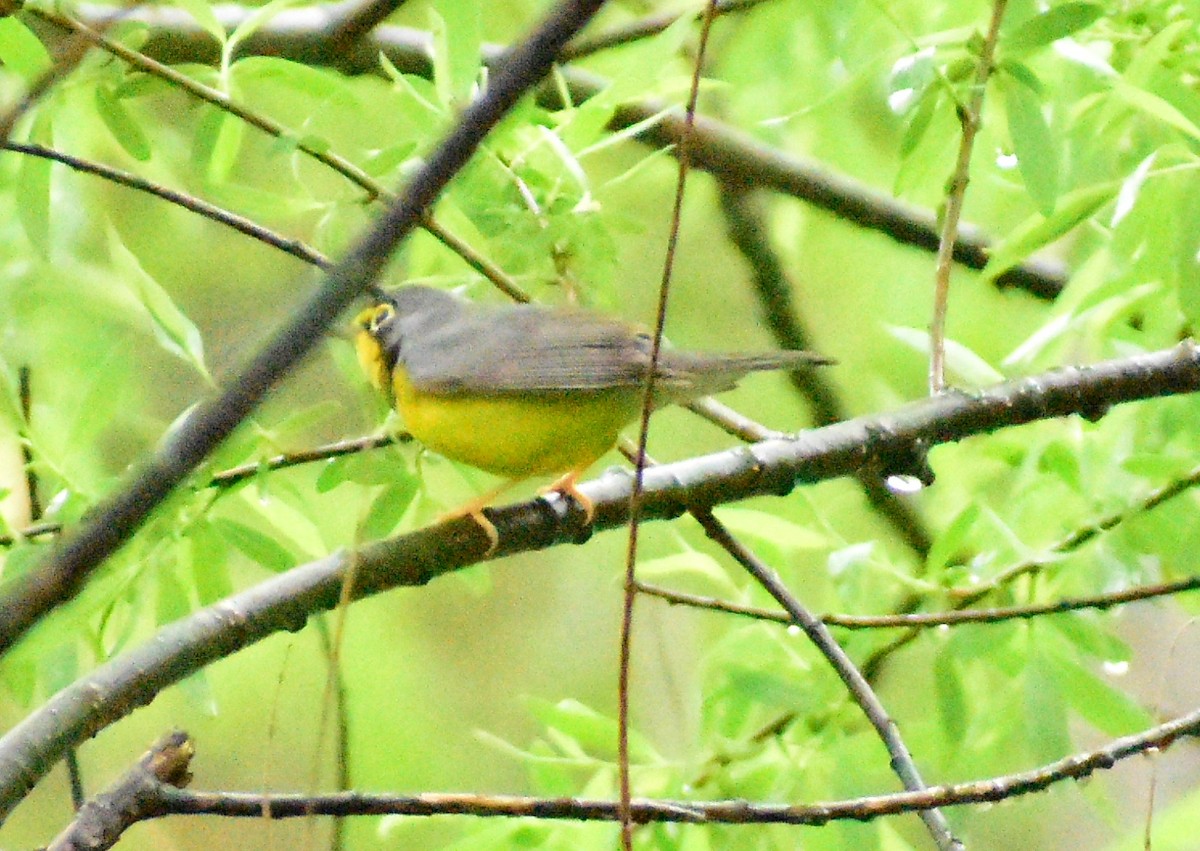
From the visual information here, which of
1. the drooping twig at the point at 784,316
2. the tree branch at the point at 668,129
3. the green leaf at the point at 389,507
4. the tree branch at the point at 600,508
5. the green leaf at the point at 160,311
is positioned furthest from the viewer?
the drooping twig at the point at 784,316

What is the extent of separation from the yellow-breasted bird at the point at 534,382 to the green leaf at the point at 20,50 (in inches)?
31.2

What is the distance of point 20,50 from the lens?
6.36 ft

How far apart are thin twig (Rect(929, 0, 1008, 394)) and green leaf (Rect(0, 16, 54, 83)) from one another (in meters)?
1.32

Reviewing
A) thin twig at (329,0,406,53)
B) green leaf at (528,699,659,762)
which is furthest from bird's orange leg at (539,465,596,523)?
thin twig at (329,0,406,53)

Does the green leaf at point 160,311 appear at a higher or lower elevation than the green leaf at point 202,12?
lower

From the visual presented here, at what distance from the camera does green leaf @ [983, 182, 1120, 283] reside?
6.88ft

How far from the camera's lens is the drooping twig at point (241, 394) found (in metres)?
0.60

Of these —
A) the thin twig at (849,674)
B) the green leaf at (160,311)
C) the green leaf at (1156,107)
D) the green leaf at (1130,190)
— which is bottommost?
the thin twig at (849,674)

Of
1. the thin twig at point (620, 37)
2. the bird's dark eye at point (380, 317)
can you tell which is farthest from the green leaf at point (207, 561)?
the thin twig at point (620, 37)

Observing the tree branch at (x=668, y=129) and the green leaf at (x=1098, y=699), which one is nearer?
the green leaf at (x=1098, y=699)

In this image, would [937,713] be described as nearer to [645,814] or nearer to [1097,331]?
[1097,331]

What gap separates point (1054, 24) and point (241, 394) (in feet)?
5.23

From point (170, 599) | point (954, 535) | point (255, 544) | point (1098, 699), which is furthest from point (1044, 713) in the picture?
point (170, 599)

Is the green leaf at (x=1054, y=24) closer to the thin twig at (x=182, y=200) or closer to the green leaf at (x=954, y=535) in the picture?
the green leaf at (x=954, y=535)
